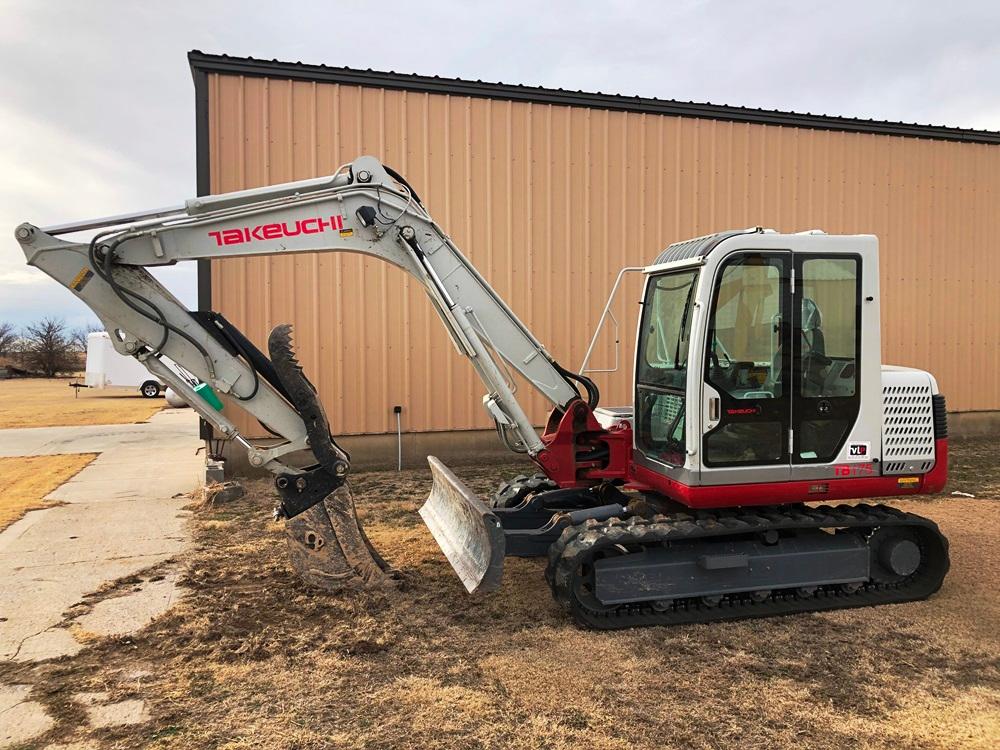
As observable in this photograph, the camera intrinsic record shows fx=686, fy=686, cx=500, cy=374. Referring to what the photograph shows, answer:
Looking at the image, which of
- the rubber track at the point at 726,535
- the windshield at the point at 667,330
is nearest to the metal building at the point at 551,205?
the windshield at the point at 667,330

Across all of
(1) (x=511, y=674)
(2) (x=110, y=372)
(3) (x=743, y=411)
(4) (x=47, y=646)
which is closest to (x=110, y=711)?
(4) (x=47, y=646)

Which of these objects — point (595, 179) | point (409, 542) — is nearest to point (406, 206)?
point (409, 542)

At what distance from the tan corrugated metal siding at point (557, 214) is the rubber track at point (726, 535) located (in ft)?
16.7

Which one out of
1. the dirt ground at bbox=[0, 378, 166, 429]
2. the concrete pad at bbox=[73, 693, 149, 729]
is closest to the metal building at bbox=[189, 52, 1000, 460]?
the concrete pad at bbox=[73, 693, 149, 729]

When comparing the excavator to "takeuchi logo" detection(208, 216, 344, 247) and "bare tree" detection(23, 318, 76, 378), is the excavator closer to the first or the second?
"takeuchi logo" detection(208, 216, 344, 247)

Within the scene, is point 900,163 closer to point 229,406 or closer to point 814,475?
point 814,475

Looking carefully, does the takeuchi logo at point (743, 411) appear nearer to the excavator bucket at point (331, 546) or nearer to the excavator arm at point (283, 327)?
the excavator arm at point (283, 327)

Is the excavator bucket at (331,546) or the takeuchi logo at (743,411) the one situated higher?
the takeuchi logo at (743,411)

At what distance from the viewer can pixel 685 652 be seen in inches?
166

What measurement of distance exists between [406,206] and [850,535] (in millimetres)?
4019

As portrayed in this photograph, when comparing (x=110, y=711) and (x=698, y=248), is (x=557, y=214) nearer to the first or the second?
(x=698, y=248)

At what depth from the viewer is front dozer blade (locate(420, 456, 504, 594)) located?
4.31 m

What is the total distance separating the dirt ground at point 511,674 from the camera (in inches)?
132

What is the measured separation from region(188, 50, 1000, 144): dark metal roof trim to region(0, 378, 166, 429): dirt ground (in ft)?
39.8
